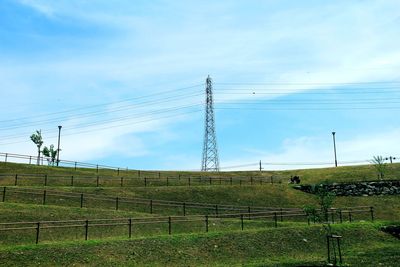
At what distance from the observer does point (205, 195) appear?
48.7 meters

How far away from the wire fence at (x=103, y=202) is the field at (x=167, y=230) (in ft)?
0.31

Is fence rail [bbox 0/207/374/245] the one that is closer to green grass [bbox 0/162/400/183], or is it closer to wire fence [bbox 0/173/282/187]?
wire fence [bbox 0/173/282/187]

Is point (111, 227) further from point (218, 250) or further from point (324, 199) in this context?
point (324, 199)

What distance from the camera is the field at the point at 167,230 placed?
23.9 meters

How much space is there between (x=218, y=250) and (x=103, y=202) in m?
16.0

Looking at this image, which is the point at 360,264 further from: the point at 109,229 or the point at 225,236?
the point at 109,229

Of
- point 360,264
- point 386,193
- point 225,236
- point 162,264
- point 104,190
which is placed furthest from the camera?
point 386,193

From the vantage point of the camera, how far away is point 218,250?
88.1ft

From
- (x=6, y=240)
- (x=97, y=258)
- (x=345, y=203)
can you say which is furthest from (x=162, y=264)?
(x=345, y=203)

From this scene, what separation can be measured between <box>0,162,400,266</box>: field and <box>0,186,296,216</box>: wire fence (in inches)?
3.7

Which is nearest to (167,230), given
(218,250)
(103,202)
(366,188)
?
(218,250)

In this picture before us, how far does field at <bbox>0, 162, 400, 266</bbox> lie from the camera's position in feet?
78.3

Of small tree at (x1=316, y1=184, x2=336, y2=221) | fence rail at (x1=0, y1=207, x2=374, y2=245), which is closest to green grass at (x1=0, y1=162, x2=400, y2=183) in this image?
fence rail at (x1=0, y1=207, x2=374, y2=245)

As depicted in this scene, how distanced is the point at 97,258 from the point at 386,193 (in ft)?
145
